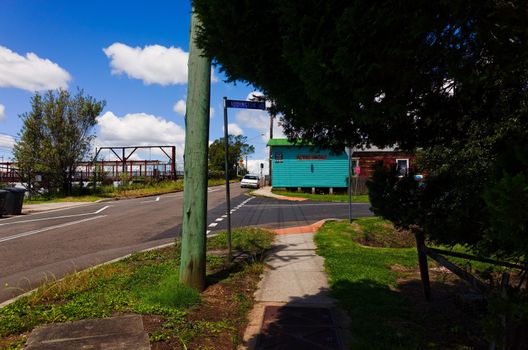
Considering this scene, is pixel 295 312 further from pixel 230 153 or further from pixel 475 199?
pixel 230 153

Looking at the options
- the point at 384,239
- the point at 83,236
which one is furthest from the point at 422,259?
the point at 83,236

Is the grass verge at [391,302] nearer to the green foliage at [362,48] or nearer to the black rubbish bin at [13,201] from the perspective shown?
the green foliage at [362,48]

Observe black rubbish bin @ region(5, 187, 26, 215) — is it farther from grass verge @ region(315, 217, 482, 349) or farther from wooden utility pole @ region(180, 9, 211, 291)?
wooden utility pole @ region(180, 9, 211, 291)

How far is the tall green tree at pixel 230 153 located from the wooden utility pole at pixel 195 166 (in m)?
63.9

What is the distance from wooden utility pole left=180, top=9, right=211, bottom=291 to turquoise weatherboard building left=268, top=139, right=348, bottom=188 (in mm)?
24893

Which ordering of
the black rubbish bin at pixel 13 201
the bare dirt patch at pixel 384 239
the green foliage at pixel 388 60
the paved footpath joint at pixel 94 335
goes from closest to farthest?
the green foliage at pixel 388 60 < the paved footpath joint at pixel 94 335 < the bare dirt patch at pixel 384 239 < the black rubbish bin at pixel 13 201

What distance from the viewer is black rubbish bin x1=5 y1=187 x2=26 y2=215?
57.1ft

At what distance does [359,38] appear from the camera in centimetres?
213

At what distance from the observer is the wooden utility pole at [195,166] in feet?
18.3

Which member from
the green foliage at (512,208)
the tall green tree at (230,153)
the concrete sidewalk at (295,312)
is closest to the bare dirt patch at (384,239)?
the concrete sidewalk at (295,312)

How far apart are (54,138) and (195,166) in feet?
80.0

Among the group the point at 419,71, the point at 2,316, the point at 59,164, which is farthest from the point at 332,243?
the point at 59,164

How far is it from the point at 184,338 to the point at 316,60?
114 inches

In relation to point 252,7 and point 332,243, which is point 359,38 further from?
point 332,243
